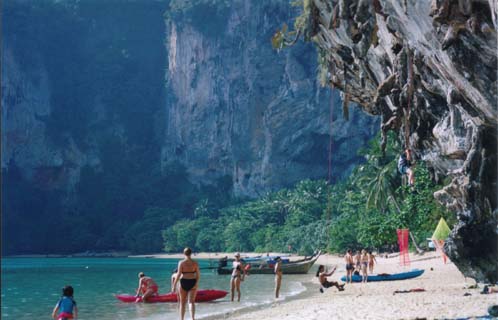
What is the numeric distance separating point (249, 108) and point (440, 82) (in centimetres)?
8205

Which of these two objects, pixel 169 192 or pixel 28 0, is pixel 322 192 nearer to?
pixel 169 192

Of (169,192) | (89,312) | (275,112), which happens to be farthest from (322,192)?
(89,312)

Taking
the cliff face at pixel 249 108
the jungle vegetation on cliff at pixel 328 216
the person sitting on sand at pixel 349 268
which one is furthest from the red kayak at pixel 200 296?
the cliff face at pixel 249 108

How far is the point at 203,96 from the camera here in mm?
105750

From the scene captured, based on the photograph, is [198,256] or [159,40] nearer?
[198,256]

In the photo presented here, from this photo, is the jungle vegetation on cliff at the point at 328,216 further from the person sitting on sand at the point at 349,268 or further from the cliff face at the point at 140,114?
the person sitting on sand at the point at 349,268

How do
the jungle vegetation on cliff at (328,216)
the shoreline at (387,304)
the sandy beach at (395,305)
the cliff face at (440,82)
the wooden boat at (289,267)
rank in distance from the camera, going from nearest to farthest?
1. the cliff face at (440,82)
2. the sandy beach at (395,305)
3. the shoreline at (387,304)
4. the wooden boat at (289,267)
5. the jungle vegetation on cliff at (328,216)

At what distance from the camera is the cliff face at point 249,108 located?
3529 inches

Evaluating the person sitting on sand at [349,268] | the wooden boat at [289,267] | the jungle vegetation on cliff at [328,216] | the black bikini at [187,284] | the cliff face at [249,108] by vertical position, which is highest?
the cliff face at [249,108]

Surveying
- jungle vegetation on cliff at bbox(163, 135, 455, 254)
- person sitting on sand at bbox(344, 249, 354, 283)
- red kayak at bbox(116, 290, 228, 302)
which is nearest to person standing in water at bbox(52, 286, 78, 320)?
red kayak at bbox(116, 290, 228, 302)

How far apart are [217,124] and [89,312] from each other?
82.3 meters

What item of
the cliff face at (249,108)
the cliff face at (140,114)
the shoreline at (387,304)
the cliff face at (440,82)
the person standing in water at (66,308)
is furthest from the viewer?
the cliff face at (140,114)

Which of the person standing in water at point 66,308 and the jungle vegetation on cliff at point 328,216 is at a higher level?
the jungle vegetation on cliff at point 328,216

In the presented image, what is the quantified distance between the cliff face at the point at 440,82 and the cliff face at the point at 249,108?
220 feet
